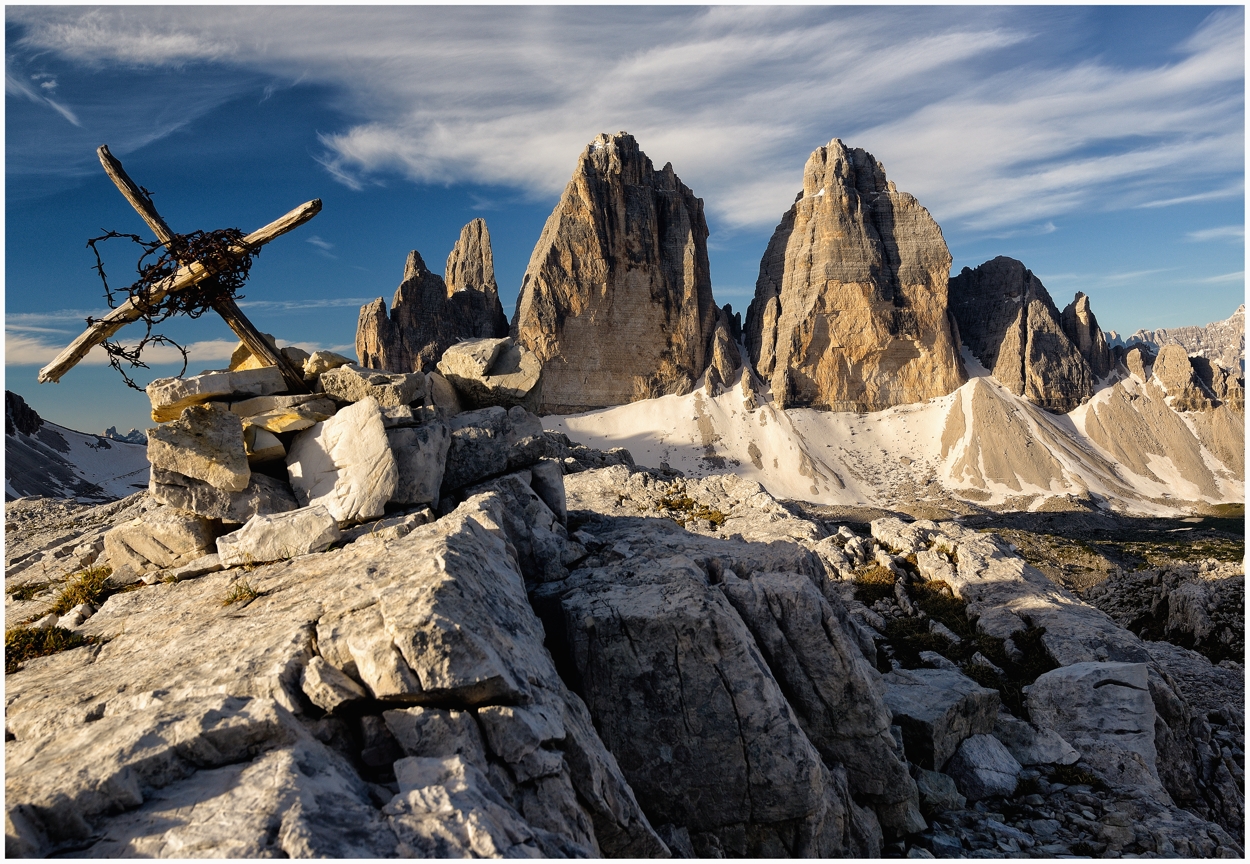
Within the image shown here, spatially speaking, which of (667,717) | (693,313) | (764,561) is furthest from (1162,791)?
(693,313)

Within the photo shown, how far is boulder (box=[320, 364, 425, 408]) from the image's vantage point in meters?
11.4

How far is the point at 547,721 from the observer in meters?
6.12

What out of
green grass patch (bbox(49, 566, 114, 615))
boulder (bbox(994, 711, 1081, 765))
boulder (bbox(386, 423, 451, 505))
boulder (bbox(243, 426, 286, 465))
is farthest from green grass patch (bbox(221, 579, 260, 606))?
boulder (bbox(994, 711, 1081, 765))

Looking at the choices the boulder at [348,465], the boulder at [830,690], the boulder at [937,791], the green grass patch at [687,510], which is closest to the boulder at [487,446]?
the boulder at [348,465]

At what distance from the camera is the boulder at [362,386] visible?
11.4 metres

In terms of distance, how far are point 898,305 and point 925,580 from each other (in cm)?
12542

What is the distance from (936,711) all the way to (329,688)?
36.1 feet

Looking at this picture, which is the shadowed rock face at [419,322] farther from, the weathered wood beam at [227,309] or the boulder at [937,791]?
the boulder at [937,791]

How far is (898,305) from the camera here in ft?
452

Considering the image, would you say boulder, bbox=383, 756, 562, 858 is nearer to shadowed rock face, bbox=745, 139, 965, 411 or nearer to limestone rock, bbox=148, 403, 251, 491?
limestone rock, bbox=148, 403, 251, 491

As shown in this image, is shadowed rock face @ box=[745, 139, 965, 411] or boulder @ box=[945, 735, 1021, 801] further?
shadowed rock face @ box=[745, 139, 965, 411]

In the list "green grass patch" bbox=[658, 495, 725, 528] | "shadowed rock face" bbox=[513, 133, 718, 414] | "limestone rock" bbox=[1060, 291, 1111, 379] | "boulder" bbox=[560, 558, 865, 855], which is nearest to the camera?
"boulder" bbox=[560, 558, 865, 855]

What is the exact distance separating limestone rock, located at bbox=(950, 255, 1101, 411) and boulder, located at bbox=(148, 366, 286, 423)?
150040 millimetres

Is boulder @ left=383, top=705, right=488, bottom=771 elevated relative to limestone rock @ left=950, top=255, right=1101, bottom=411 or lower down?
lower down
